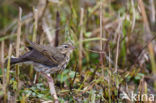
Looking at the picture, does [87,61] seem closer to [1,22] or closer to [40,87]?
[40,87]

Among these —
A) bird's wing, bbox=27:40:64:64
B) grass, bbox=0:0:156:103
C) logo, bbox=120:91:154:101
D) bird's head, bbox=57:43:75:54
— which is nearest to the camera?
grass, bbox=0:0:156:103

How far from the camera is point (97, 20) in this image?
606 centimetres

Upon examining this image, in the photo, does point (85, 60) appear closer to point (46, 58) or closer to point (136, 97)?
point (46, 58)

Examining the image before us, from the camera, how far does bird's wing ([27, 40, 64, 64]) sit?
3.72 metres

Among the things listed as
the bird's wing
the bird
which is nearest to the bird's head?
the bird

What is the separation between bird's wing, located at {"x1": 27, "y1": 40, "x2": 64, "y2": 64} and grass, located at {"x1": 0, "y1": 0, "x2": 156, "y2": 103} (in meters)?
0.18

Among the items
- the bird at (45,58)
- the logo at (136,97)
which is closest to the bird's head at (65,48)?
the bird at (45,58)

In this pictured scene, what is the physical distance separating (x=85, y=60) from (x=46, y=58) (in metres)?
1.48

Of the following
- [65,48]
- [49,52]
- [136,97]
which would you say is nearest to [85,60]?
[65,48]

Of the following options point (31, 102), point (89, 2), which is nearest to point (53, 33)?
point (89, 2)

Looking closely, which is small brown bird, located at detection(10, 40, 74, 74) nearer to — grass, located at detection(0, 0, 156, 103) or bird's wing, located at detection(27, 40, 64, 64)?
bird's wing, located at detection(27, 40, 64, 64)

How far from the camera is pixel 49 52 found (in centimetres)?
392

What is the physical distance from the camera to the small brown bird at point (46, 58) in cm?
374

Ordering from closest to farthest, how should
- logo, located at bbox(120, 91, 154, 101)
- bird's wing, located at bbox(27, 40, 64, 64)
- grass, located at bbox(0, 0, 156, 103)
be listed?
grass, located at bbox(0, 0, 156, 103) < logo, located at bbox(120, 91, 154, 101) < bird's wing, located at bbox(27, 40, 64, 64)
